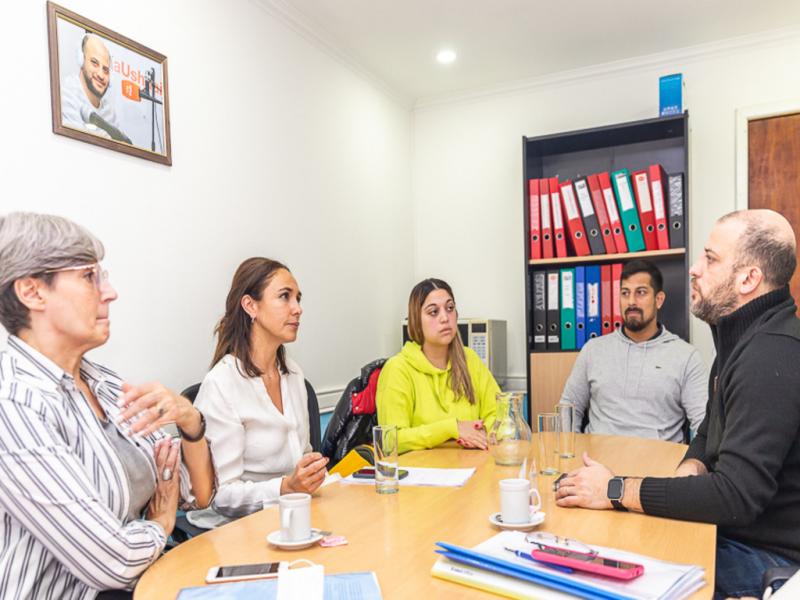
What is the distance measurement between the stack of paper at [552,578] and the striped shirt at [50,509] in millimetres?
600

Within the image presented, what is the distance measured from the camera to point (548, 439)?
1882 mm

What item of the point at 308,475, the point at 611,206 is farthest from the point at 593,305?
the point at 308,475

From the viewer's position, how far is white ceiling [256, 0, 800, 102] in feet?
9.62

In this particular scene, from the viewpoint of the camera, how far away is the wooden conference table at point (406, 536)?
1.09 meters

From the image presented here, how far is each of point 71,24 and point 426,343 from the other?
1.71m

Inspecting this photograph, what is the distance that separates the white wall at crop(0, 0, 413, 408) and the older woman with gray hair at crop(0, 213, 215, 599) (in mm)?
581

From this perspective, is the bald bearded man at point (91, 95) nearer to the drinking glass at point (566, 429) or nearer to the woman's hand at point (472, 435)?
the woman's hand at point (472, 435)

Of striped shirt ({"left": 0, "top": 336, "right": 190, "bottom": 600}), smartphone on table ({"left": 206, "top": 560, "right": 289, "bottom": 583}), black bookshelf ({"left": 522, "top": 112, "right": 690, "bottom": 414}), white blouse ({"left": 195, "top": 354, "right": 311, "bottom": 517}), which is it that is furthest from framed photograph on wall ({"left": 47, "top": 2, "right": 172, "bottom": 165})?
black bookshelf ({"left": 522, "top": 112, "right": 690, "bottom": 414})

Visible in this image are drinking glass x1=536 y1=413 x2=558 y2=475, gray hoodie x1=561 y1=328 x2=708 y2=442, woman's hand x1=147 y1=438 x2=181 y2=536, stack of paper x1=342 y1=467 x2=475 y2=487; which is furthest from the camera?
gray hoodie x1=561 y1=328 x2=708 y2=442

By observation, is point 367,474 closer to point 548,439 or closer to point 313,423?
point 548,439

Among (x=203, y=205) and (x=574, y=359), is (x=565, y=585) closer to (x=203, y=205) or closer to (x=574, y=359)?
(x=203, y=205)

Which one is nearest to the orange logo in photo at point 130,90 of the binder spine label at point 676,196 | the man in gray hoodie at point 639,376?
the man in gray hoodie at point 639,376

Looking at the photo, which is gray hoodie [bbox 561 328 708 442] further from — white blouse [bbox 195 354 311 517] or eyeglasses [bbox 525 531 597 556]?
eyeglasses [bbox 525 531 597 556]

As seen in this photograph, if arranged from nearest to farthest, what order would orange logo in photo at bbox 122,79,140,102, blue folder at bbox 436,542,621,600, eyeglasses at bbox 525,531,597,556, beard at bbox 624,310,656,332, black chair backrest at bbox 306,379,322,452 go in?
1. blue folder at bbox 436,542,621,600
2. eyeglasses at bbox 525,531,597,556
3. orange logo in photo at bbox 122,79,140,102
4. black chair backrest at bbox 306,379,322,452
5. beard at bbox 624,310,656,332
